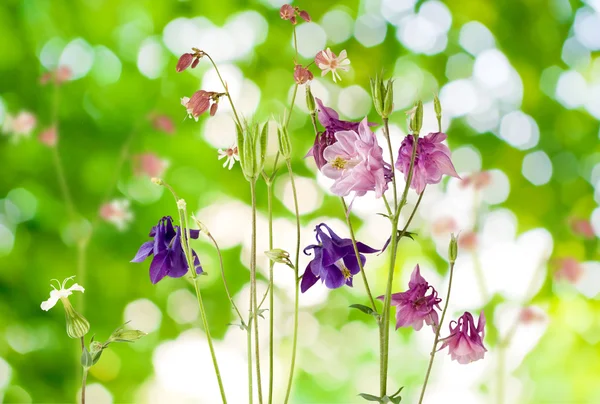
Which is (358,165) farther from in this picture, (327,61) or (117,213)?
(117,213)

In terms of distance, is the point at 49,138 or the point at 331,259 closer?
the point at 331,259

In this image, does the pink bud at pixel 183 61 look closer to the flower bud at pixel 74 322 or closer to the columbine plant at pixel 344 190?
the columbine plant at pixel 344 190

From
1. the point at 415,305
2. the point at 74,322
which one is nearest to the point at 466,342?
the point at 415,305

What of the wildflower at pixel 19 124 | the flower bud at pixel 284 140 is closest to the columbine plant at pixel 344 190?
the flower bud at pixel 284 140

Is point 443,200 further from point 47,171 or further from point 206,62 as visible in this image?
point 47,171

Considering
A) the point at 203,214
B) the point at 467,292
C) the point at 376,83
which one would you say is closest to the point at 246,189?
the point at 203,214

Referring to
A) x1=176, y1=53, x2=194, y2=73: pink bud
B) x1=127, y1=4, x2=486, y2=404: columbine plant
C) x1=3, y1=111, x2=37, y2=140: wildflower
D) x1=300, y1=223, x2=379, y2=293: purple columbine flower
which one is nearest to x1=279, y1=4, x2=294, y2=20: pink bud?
x1=127, y1=4, x2=486, y2=404: columbine plant

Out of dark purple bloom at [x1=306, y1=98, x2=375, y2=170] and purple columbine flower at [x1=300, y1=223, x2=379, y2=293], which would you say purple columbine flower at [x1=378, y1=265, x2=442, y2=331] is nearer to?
purple columbine flower at [x1=300, y1=223, x2=379, y2=293]
